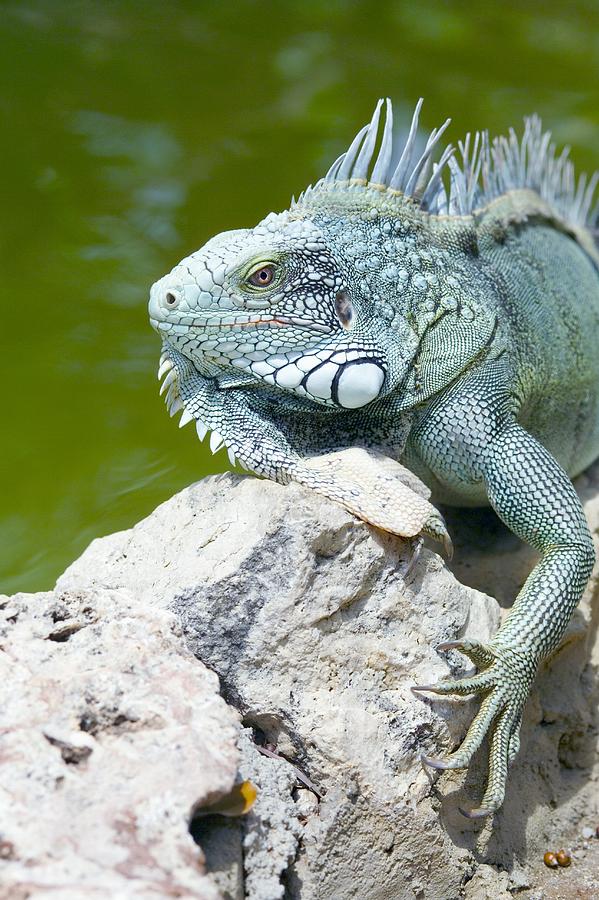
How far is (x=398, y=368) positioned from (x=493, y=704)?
4.09 ft

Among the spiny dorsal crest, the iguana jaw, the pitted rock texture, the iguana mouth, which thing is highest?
the spiny dorsal crest

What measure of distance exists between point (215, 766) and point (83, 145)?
20.4 ft

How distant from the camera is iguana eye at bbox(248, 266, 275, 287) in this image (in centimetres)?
355

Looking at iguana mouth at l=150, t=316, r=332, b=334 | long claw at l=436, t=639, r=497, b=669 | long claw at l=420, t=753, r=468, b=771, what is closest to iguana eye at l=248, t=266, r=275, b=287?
iguana mouth at l=150, t=316, r=332, b=334

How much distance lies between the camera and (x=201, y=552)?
3.43 meters

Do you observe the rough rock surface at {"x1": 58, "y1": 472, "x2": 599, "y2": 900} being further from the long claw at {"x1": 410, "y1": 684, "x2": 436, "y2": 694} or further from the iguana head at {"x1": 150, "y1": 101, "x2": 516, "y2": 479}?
the iguana head at {"x1": 150, "y1": 101, "x2": 516, "y2": 479}

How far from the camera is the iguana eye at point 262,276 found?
355cm

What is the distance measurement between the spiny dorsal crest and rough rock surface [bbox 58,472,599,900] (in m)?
1.41

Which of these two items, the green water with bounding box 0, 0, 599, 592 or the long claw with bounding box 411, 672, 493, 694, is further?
the green water with bounding box 0, 0, 599, 592

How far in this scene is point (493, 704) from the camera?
3443 millimetres

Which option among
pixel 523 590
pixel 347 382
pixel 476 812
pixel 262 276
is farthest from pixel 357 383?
pixel 476 812

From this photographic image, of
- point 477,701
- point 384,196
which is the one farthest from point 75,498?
point 477,701

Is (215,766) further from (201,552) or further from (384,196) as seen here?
(384,196)

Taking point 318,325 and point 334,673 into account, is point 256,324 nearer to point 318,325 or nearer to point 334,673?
point 318,325
